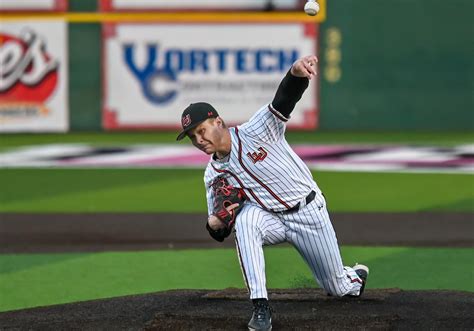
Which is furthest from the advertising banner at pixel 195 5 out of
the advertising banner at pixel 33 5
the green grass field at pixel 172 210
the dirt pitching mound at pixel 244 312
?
the dirt pitching mound at pixel 244 312

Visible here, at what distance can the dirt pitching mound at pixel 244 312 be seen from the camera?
6.17 meters

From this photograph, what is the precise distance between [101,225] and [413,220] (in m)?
3.04

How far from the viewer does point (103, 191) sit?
12.7m

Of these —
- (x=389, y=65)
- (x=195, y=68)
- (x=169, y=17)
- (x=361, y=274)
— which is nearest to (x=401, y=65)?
(x=389, y=65)

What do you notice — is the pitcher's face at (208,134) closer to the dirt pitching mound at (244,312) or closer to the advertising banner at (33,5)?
the dirt pitching mound at (244,312)

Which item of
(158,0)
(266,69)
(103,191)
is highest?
(158,0)

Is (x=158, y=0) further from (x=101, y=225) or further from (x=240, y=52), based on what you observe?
(x=101, y=225)

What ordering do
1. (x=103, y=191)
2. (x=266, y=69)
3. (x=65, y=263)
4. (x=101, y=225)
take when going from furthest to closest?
(x=266, y=69) < (x=103, y=191) < (x=101, y=225) < (x=65, y=263)

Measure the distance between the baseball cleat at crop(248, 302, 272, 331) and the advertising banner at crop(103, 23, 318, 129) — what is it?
461 inches

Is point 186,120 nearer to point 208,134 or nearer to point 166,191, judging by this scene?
point 208,134

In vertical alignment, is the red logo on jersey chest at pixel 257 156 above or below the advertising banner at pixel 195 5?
below

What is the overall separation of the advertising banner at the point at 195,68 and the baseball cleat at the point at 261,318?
1172 cm

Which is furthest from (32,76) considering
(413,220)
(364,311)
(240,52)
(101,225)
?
(364,311)

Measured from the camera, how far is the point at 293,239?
21.2 feet
